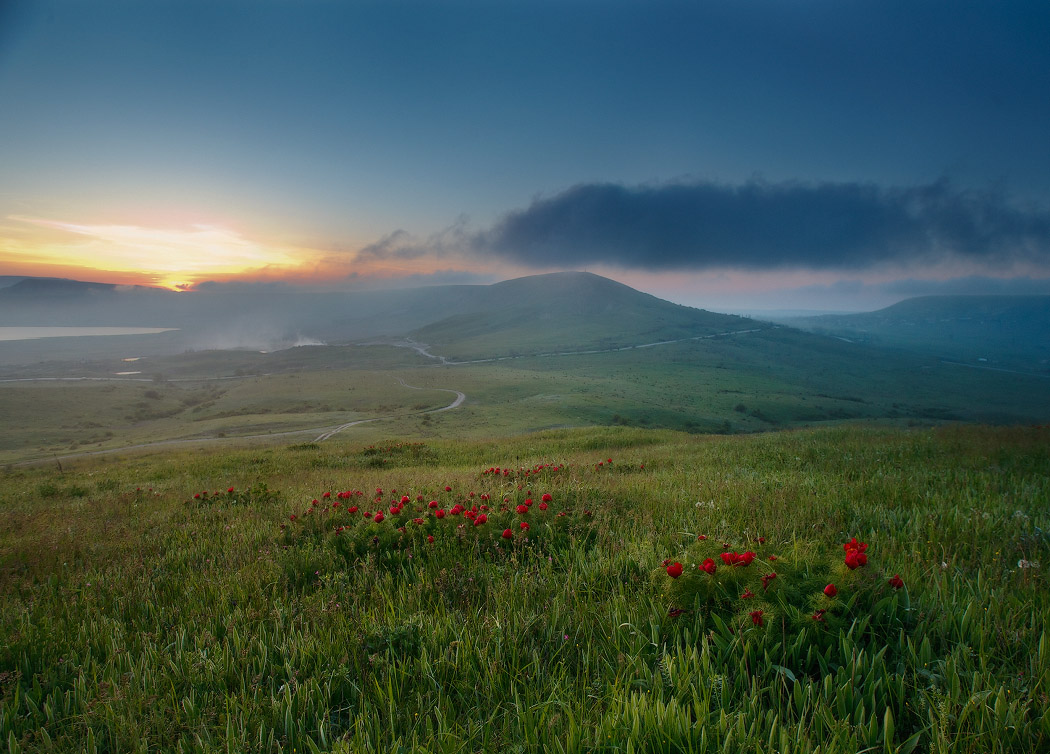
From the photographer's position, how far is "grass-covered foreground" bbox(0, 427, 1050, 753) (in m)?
2.19

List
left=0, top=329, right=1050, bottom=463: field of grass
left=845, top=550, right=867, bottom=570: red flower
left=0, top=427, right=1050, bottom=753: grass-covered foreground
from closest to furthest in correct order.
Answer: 1. left=0, top=427, right=1050, bottom=753: grass-covered foreground
2. left=845, top=550, right=867, bottom=570: red flower
3. left=0, top=329, right=1050, bottom=463: field of grass

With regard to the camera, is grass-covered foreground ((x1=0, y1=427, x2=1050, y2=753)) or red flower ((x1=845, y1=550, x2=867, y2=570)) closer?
grass-covered foreground ((x1=0, y1=427, x2=1050, y2=753))

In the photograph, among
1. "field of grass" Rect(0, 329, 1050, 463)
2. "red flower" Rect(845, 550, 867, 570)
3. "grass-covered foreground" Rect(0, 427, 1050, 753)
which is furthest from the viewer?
"field of grass" Rect(0, 329, 1050, 463)

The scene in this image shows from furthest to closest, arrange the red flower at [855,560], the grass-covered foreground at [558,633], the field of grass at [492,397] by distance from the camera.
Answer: the field of grass at [492,397], the red flower at [855,560], the grass-covered foreground at [558,633]

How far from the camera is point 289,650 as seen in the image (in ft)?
10.1

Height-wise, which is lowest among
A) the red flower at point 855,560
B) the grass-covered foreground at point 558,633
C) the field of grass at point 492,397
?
the field of grass at point 492,397

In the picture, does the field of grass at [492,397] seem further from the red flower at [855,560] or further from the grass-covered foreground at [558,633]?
the red flower at [855,560]

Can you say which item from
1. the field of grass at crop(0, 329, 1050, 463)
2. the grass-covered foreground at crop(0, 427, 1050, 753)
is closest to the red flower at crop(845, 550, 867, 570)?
the grass-covered foreground at crop(0, 427, 1050, 753)

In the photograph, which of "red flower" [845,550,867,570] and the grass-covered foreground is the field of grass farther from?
"red flower" [845,550,867,570]

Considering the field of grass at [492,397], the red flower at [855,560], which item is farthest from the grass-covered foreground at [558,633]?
the field of grass at [492,397]

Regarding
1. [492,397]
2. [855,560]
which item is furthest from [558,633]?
[492,397]

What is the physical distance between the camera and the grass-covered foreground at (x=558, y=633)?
219 cm

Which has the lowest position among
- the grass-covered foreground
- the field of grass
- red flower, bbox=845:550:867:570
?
the field of grass

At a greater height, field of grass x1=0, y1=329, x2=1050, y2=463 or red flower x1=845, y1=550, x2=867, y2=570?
red flower x1=845, y1=550, x2=867, y2=570
